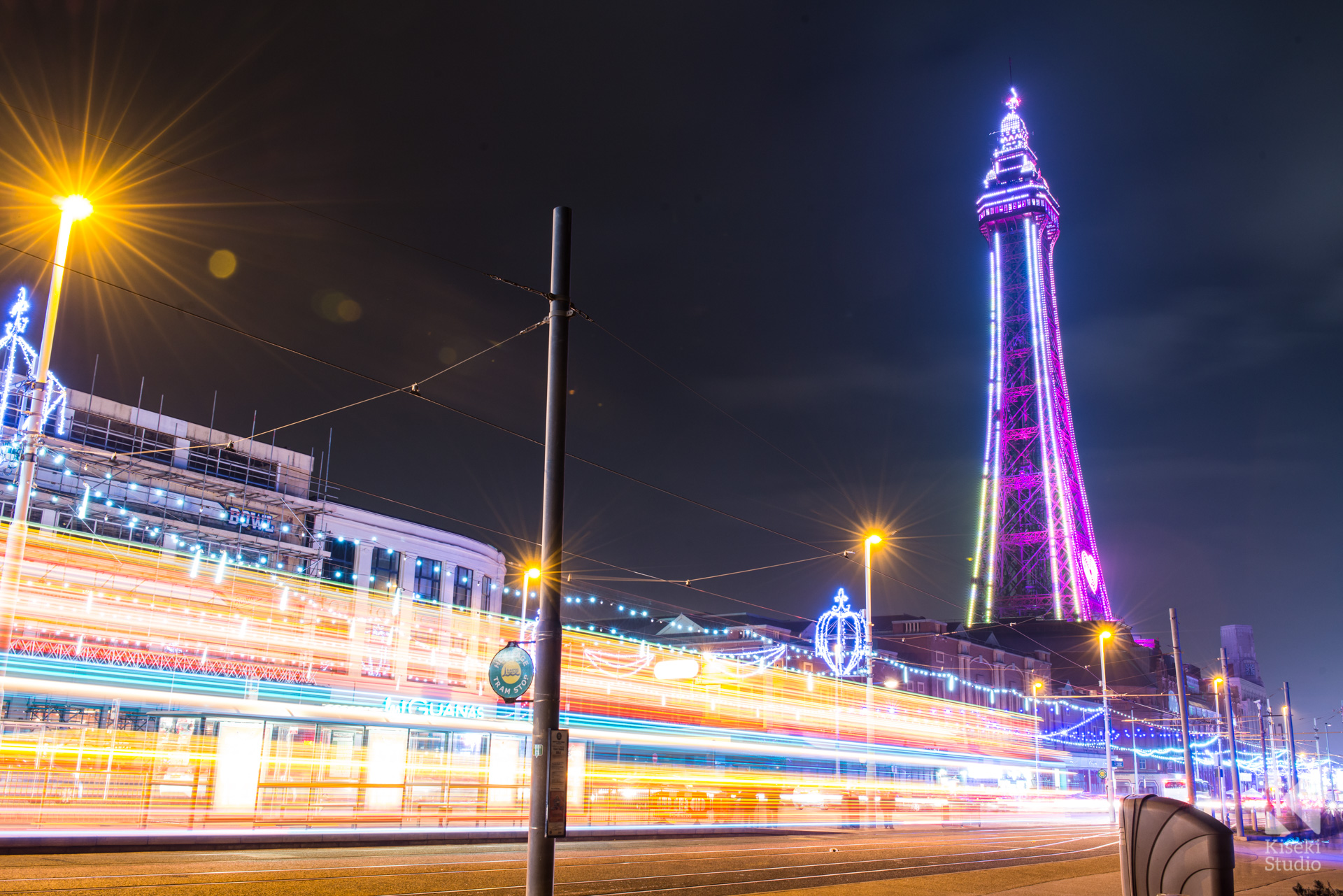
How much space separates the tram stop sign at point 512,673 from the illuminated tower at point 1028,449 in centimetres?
12961

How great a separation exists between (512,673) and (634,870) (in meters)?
9.33

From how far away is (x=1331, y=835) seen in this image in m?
42.4

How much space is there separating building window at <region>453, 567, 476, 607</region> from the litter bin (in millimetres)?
64499

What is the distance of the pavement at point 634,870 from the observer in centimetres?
1599

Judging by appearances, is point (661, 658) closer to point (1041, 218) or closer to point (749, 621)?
point (749, 621)

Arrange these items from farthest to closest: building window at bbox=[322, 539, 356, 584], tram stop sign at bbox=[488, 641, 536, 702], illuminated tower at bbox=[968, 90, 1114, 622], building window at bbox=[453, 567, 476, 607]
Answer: illuminated tower at bbox=[968, 90, 1114, 622] < building window at bbox=[453, 567, 476, 607] < building window at bbox=[322, 539, 356, 584] < tram stop sign at bbox=[488, 641, 536, 702]

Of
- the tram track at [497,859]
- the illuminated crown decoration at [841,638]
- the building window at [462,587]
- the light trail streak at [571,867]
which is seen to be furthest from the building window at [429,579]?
the light trail streak at [571,867]

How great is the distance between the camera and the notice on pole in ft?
35.4

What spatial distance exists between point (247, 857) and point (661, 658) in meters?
22.6

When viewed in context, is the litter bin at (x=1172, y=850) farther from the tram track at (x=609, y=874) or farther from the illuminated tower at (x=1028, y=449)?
the illuminated tower at (x=1028, y=449)

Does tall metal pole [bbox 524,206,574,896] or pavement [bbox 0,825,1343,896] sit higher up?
tall metal pole [bbox 524,206,574,896]

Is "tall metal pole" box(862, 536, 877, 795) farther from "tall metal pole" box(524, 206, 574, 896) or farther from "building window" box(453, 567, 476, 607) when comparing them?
"building window" box(453, 567, 476, 607)

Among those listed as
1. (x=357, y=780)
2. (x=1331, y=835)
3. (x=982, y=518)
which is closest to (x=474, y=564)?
(x=357, y=780)

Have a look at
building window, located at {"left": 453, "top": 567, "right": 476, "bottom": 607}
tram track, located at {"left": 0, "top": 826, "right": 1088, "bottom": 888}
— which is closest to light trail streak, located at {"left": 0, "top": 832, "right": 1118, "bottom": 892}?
tram track, located at {"left": 0, "top": 826, "right": 1088, "bottom": 888}
